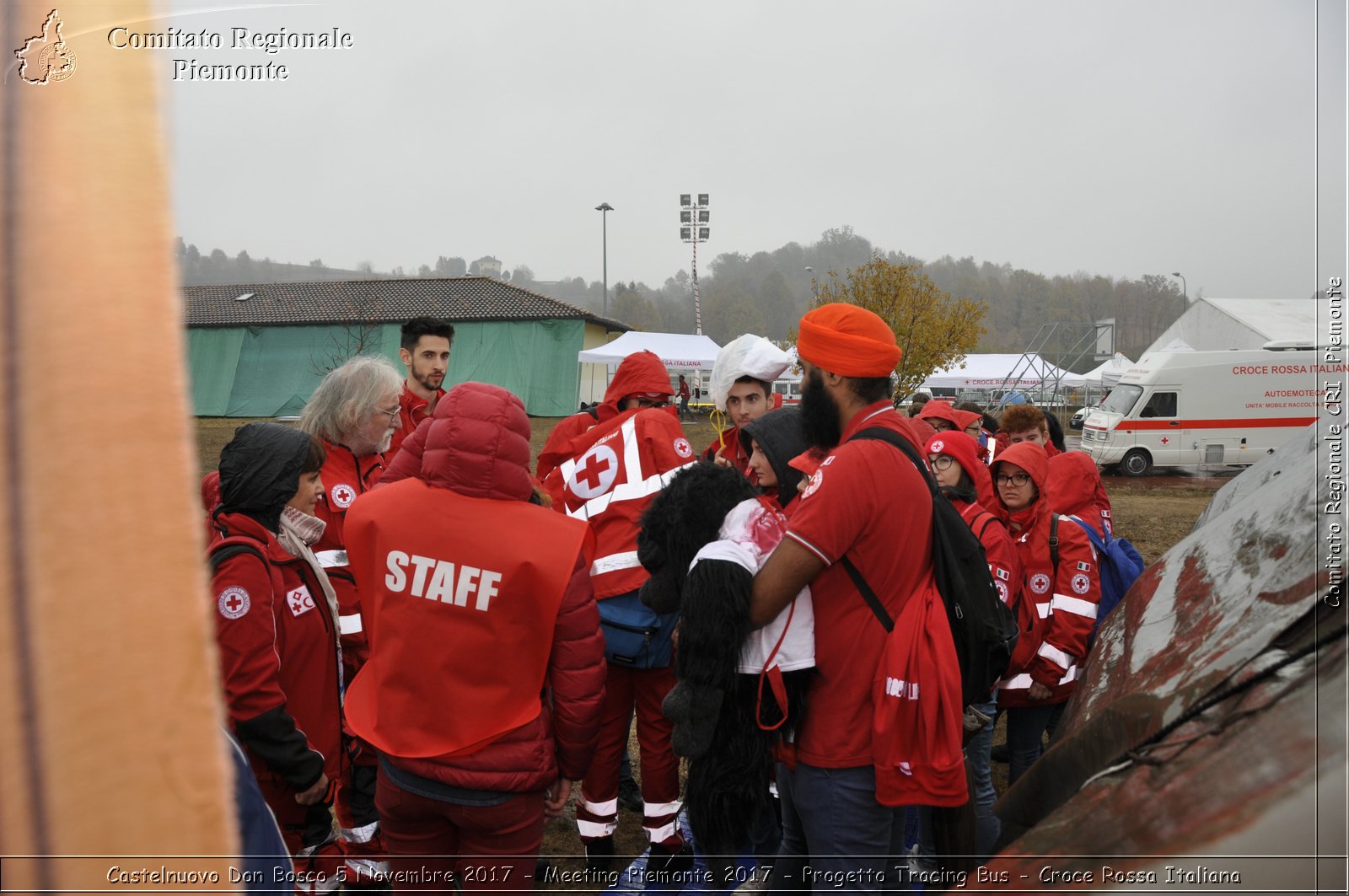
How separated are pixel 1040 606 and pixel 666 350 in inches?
1227

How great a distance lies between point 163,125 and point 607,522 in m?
3.11

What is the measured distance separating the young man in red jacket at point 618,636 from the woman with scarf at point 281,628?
43.0 inches

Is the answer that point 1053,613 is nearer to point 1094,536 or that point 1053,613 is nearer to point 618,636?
point 1094,536

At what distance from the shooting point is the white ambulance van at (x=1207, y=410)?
2038cm

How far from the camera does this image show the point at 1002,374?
41938 millimetres

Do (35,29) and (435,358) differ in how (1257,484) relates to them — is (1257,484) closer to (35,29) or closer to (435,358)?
(35,29)

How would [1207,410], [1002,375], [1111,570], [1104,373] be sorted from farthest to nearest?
[1002,375], [1104,373], [1207,410], [1111,570]

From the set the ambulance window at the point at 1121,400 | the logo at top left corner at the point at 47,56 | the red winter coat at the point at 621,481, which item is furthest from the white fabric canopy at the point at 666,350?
the logo at top left corner at the point at 47,56

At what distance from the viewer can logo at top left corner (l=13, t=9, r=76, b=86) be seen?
1.50 feet

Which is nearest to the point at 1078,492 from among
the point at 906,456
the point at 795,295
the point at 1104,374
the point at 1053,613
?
the point at 1053,613

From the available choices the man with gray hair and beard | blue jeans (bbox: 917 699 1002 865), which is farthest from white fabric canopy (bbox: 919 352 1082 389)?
the man with gray hair and beard

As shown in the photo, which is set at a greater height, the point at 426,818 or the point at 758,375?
the point at 758,375

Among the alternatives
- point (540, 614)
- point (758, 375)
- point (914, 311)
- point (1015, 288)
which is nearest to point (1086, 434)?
point (914, 311)

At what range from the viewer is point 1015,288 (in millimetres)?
82312
